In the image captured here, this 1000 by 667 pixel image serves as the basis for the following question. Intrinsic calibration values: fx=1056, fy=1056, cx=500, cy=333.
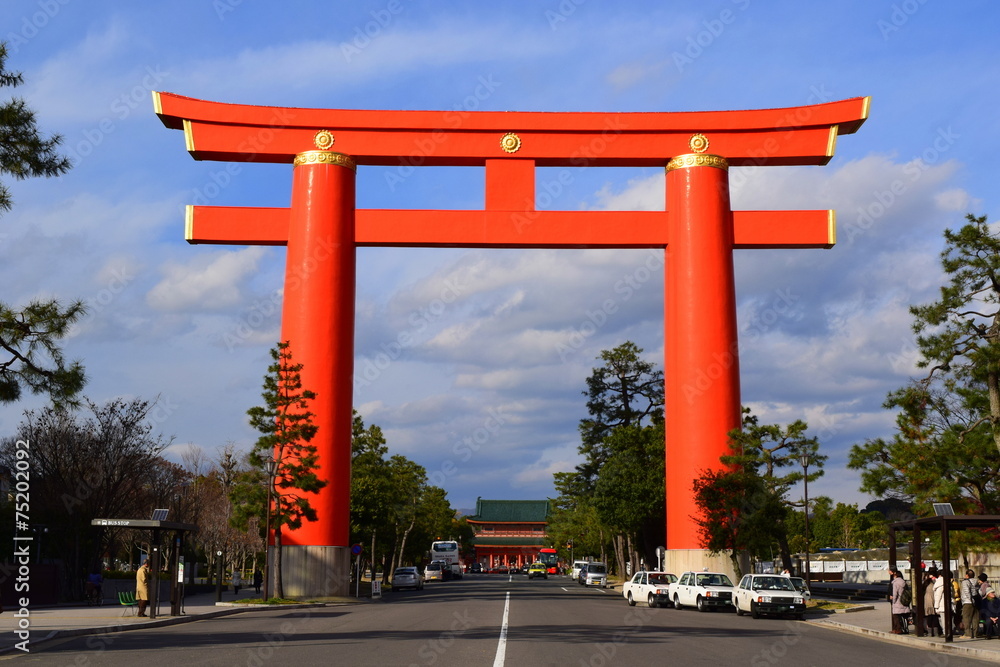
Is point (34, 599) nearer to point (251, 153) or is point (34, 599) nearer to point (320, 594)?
point (320, 594)

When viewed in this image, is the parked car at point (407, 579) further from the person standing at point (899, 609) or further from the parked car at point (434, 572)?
the person standing at point (899, 609)

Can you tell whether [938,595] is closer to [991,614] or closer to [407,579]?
[991,614]

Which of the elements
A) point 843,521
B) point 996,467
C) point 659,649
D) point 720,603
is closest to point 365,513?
point 720,603

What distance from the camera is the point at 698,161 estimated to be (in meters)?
41.5

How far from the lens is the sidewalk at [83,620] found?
69.3ft

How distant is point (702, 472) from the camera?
39.7m

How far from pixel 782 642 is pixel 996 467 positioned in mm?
11498

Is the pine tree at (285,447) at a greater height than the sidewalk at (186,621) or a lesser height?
greater

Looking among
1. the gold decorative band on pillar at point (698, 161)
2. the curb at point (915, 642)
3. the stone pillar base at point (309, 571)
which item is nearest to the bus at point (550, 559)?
the stone pillar base at point (309, 571)

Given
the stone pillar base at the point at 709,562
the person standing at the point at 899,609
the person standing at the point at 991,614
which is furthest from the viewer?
the stone pillar base at the point at 709,562

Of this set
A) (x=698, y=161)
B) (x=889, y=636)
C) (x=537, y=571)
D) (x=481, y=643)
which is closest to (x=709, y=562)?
(x=889, y=636)

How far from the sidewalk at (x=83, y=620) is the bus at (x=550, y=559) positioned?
7895 cm

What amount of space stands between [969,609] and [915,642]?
1.77 m

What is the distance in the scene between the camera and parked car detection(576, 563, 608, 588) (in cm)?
6962
